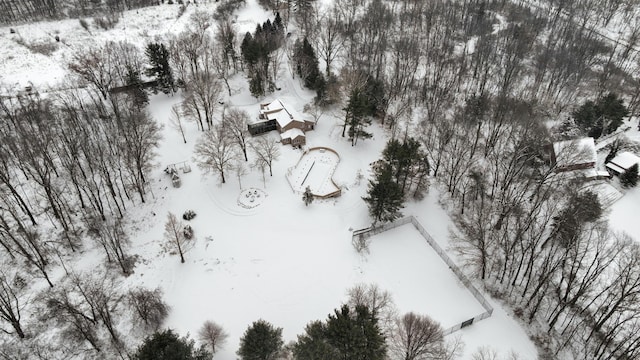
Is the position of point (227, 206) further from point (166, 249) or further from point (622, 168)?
point (622, 168)

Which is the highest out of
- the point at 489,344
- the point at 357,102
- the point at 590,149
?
the point at 357,102

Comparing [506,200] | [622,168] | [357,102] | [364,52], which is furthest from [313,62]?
[622,168]

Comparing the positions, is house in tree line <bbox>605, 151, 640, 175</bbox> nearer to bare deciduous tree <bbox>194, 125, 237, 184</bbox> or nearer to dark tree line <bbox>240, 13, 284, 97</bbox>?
bare deciduous tree <bbox>194, 125, 237, 184</bbox>

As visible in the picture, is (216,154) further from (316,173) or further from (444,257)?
(444,257)

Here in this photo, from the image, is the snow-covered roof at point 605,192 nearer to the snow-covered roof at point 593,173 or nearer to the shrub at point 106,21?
the snow-covered roof at point 593,173

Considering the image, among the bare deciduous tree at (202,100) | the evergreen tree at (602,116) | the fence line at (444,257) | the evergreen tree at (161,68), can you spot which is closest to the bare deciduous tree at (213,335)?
the fence line at (444,257)
